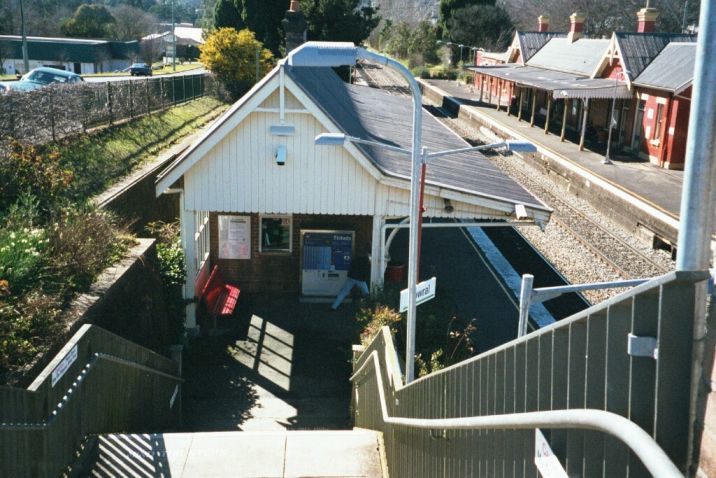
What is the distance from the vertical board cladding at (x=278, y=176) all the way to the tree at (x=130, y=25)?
81685 millimetres

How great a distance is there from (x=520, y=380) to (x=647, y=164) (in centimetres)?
2960

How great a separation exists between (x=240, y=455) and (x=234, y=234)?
9.41 metres

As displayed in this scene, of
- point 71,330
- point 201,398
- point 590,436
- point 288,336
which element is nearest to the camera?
point 590,436

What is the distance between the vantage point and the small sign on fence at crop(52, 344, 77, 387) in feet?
21.5

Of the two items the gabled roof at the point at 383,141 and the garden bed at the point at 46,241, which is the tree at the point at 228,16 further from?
the garden bed at the point at 46,241

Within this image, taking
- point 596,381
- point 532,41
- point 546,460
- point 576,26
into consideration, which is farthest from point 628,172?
point 532,41

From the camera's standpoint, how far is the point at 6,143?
14.3 meters

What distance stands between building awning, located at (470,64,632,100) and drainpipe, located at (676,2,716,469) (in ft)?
106

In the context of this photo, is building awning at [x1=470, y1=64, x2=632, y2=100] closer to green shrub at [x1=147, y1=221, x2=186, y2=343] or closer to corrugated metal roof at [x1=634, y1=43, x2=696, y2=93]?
corrugated metal roof at [x1=634, y1=43, x2=696, y2=93]

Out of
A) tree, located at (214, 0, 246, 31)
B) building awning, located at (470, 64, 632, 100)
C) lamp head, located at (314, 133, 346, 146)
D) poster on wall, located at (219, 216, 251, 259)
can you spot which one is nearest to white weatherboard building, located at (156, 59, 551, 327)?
poster on wall, located at (219, 216, 251, 259)

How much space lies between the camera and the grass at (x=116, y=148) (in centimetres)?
1717

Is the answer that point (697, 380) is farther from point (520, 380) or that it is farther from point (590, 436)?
point (520, 380)

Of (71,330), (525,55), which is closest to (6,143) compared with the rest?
(71,330)

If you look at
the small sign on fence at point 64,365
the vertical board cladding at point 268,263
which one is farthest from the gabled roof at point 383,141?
the small sign on fence at point 64,365
